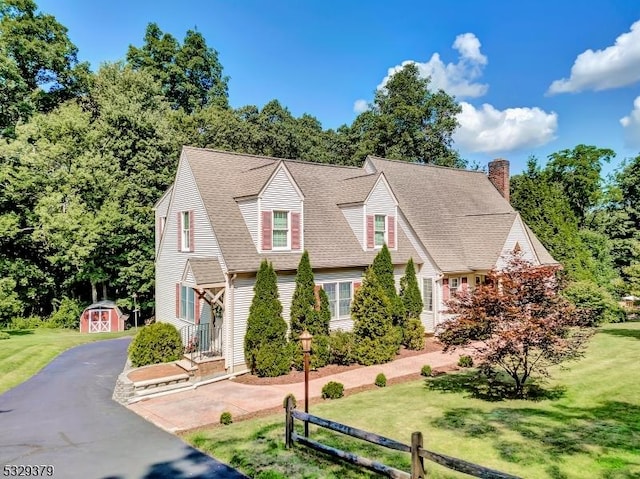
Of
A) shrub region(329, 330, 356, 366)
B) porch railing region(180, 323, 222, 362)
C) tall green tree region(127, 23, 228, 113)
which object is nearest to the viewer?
porch railing region(180, 323, 222, 362)

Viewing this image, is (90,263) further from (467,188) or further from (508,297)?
(508,297)

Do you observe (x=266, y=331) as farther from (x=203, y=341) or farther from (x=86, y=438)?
(x=86, y=438)

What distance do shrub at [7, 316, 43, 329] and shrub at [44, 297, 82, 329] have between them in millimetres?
721

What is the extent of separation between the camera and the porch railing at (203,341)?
1745 centimetres

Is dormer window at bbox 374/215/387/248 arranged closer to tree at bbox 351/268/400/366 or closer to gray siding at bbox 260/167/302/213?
tree at bbox 351/268/400/366

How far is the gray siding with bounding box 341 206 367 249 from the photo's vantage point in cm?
2188

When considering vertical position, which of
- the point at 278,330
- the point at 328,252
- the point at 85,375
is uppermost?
the point at 328,252

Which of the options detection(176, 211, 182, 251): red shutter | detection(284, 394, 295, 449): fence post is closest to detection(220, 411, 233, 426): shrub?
detection(284, 394, 295, 449): fence post

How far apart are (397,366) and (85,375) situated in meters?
12.5

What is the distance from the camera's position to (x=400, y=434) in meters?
10.6

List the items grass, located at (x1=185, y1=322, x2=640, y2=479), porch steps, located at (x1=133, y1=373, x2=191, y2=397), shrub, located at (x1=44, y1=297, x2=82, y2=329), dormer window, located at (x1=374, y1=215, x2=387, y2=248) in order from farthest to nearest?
1. shrub, located at (x1=44, y1=297, x2=82, y2=329)
2. dormer window, located at (x1=374, y1=215, x2=387, y2=248)
3. porch steps, located at (x1=133, y1=373, x2=191, y2=397)
4. grass, located at (x1=185, y1=322, x2=640, y2=479)

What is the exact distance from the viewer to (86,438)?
430 inches

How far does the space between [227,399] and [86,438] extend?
14.3ft

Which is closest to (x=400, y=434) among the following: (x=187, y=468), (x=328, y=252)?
(x=187, y=468)
